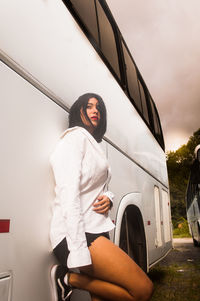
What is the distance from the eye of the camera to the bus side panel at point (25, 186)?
125cm

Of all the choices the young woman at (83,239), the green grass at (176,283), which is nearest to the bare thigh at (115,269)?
the young woman at (83,239)

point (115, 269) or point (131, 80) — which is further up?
point (131, 80)

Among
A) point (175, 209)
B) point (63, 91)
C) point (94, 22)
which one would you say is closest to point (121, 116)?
point (94, 22)

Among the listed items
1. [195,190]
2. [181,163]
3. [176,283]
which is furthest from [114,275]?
[181,163]

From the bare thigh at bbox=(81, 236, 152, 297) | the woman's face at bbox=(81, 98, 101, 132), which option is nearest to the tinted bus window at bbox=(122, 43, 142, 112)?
the woman's face at bbox=(81, 98, 101, 132)

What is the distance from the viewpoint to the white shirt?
1.48 metres

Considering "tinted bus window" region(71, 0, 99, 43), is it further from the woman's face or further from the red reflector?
the red reflector

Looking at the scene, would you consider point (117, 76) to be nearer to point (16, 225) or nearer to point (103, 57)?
point (103, 57)

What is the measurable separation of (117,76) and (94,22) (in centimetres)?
73

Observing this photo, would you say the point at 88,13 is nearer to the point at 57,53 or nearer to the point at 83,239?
the point at 57,53

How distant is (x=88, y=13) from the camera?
267cm

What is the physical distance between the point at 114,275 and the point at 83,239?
0.30 meters

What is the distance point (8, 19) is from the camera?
4.71ft

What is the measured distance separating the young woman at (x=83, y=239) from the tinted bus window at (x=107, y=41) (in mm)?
1644
